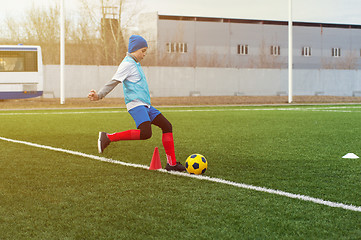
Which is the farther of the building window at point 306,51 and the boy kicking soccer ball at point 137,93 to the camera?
the building window at point 306,51

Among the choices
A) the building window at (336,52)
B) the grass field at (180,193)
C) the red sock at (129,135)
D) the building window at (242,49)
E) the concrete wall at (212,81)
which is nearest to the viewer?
the grass field at (180,193)

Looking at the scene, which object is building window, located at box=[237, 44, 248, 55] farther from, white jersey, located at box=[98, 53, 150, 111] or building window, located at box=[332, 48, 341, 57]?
white jersey, located at box=[98, 53, 150, 111]

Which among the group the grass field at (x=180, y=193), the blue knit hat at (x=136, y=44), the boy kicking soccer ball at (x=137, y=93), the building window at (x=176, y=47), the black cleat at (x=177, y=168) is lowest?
the grass field at (x=180, y=193)

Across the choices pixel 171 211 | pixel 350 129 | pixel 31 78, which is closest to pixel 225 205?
pixel 171 211

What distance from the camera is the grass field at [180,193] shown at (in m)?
4.10

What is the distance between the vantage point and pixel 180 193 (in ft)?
17.7

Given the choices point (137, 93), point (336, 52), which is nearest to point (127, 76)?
point (137, 93)

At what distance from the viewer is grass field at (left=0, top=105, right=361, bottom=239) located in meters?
4.10

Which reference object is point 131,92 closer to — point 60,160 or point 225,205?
point 60,160

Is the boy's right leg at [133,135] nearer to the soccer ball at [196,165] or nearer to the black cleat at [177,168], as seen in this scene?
the black cleat at [177,168]

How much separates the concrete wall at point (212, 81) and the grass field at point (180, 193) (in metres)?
26.8

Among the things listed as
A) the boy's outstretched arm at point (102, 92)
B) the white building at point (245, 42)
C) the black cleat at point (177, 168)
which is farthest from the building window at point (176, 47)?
the black cleat at point (177, 168)

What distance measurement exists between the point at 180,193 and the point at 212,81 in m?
35.3

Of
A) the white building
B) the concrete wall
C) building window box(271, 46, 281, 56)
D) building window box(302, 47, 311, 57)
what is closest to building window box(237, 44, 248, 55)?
the white building
